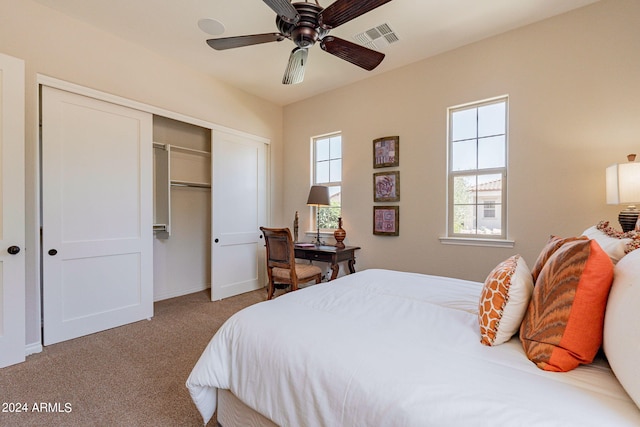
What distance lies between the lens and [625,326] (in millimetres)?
760

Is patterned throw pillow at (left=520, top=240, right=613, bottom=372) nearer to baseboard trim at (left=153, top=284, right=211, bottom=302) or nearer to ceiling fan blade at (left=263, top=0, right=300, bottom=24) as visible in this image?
ceiling fan blade at (left=263, top=0, right=300, bottom=24)

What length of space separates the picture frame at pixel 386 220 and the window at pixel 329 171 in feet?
2.09

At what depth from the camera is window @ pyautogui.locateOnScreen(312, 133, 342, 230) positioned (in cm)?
412

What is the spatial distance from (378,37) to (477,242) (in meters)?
2.30

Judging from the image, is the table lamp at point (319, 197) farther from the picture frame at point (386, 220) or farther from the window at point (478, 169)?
the window at point (478, 169)

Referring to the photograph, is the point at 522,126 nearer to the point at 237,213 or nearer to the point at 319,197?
the point at 319,197

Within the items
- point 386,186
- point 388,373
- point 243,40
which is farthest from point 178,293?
point 388,373

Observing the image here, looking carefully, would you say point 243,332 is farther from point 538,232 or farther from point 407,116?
point 407,116

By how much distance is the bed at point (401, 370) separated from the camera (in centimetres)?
74

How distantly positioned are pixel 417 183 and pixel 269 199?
2.28 metres

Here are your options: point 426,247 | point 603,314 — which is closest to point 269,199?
point 426,247

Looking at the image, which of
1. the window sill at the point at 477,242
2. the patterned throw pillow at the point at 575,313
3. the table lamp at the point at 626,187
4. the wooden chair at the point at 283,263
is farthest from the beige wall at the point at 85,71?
the table lamp at the point at 626,187

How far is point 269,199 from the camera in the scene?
4.52 metres

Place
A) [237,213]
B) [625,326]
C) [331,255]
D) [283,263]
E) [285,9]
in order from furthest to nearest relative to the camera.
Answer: [237,213] < [331,255] < [283,263] < [285,9] < [625,326]
